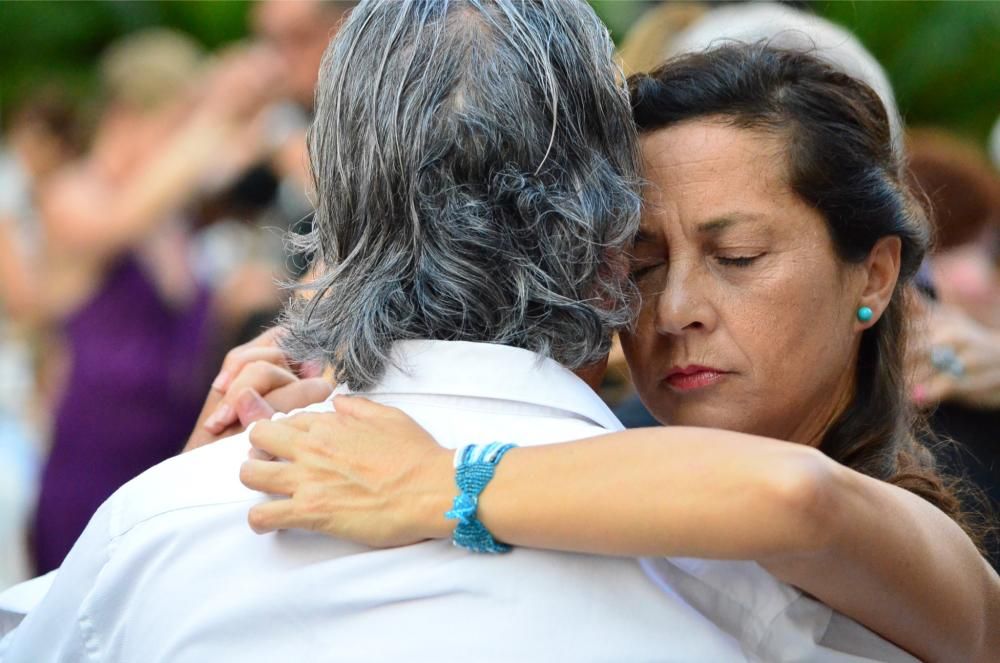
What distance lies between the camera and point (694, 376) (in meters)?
2.02

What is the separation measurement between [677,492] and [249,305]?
3290mm

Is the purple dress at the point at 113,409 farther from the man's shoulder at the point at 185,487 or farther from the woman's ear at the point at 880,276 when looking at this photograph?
the woman's ear at the point at 880,276

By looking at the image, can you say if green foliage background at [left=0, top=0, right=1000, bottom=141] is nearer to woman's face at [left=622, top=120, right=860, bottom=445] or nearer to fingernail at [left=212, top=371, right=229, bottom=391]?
woman's face at [left=622, top=120, right=860, bottom=445]

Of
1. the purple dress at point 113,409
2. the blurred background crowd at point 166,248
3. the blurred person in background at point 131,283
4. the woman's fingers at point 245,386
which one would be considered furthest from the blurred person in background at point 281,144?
the woman's fingers at point 245,386

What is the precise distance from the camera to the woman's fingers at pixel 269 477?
5.31ft

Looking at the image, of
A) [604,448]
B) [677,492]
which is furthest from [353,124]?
[677,492]

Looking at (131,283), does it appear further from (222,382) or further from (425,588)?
(425,588)

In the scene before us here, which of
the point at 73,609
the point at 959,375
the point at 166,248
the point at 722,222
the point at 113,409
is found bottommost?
the point at 113,409

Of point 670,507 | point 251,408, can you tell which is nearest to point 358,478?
point 670,507

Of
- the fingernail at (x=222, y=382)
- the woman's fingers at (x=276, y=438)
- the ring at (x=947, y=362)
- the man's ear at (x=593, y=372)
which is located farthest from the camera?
the ring at (x=947, y=362)

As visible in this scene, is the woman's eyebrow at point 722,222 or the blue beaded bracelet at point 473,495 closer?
the blue beaded bracelet at point 473,495

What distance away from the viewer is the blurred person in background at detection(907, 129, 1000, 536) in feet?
8.97

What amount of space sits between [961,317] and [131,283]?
3.07m

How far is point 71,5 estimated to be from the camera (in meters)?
11.4
